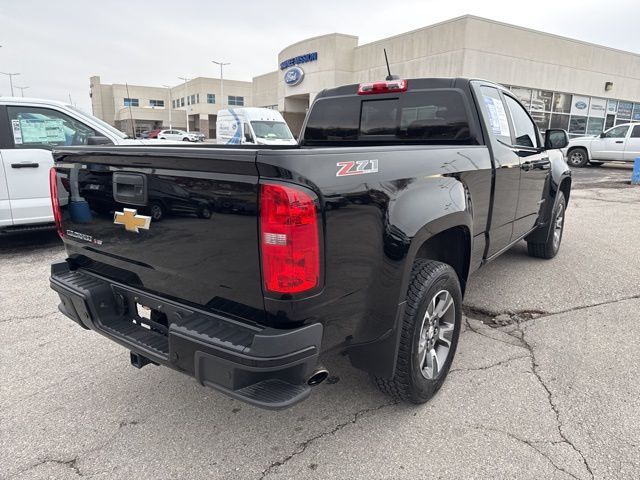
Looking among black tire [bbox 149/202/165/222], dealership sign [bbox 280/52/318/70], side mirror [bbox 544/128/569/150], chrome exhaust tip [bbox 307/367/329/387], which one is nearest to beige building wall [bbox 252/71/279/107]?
dealership sign [bbox 280/52/318/70]

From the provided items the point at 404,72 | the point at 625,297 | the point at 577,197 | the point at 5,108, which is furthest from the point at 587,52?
the point at 5,108

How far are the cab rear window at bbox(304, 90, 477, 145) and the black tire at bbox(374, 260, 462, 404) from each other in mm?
1304

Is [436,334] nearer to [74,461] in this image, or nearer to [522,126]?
[74,461]

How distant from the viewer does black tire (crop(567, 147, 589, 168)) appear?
17.8m

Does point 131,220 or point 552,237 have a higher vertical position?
point 131,220

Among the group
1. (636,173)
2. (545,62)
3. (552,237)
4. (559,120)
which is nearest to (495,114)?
(552,237)

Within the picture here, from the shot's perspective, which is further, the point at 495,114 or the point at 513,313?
the point at 513,313

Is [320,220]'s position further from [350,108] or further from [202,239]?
[350,108]

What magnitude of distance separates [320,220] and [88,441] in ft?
5.88

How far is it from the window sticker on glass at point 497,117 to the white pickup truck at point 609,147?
13616mm

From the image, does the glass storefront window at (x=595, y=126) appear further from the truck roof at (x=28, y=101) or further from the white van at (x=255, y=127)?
the truck roof at (x=28, y=101)

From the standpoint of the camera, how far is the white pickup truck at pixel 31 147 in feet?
18.0

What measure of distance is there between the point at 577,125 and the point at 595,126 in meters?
1.87

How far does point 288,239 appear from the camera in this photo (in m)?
1.74
